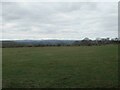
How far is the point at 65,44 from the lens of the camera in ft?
230

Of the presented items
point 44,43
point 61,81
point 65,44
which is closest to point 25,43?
point 44,43

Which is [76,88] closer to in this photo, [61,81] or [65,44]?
[61,81]

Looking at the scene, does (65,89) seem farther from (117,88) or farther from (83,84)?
(117,88)

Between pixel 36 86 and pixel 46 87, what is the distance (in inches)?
19.5

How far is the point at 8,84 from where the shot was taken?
32.7 feet

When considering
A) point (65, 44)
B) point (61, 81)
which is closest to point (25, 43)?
point (65, 44)

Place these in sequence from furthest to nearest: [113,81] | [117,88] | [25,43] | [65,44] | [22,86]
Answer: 1. [65,44]
2. [25,43]
3. [113,81]
4. [22,86]
5. [117,88]

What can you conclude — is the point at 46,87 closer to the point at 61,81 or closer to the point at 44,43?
the point at 61,81

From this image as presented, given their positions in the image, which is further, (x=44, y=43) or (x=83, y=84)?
(x=44, y=43)

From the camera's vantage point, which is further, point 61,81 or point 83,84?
point 61,81

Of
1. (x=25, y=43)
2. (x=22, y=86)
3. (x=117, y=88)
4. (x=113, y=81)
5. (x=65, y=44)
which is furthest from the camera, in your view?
(x=65, y=44)

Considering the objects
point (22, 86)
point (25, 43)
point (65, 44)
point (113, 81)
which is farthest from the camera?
point (65, 44)

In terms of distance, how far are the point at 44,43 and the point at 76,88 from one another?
5977 cm

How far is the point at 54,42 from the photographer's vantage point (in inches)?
2699
